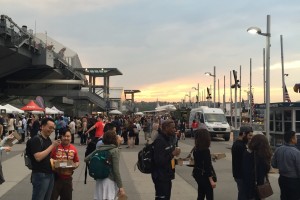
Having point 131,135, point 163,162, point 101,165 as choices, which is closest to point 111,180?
point 101,165

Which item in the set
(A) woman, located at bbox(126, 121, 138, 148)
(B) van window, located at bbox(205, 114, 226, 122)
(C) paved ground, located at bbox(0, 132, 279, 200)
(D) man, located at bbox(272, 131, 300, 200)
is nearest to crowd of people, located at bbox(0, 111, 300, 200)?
(D) man, located at bbox(272, 131, 300, 200)

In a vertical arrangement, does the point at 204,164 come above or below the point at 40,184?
above

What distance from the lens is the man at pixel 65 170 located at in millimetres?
6266

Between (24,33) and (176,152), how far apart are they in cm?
3909

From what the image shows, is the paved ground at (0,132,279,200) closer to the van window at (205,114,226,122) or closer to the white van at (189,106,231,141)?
the white van at (189,106,231,141)

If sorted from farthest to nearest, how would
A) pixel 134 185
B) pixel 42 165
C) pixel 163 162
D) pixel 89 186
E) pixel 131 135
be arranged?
pixel 131 135 → pixel 134 185 → pixel 89 186 → pixel 163 162 → pixel 42 165

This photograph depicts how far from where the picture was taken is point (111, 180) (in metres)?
5.59

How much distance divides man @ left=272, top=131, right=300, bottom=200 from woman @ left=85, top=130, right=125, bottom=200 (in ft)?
8.46

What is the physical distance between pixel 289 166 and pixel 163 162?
78.4 inches

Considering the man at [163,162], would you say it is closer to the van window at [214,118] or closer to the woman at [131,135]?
the woman at [131,135]

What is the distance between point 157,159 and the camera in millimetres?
5945

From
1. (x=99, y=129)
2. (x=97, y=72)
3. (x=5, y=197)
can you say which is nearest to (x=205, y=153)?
(x=5, y=197)

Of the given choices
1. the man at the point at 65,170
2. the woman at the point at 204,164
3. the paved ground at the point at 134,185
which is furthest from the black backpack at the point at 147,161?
the paved ground at the point at 134,185

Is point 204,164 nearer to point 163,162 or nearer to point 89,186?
point 163,162
